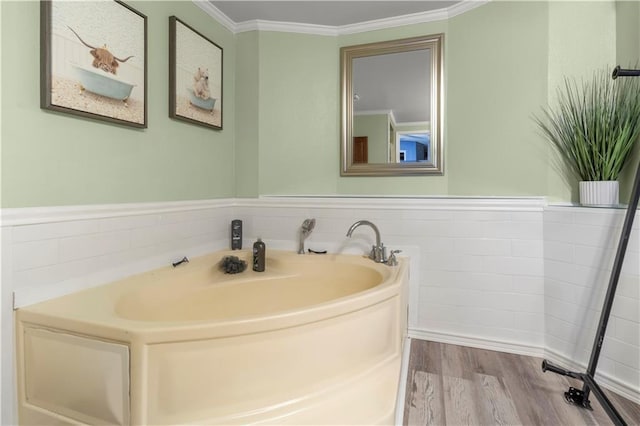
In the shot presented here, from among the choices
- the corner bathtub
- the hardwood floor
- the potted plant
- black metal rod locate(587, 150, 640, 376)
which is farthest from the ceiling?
the hardwood floor

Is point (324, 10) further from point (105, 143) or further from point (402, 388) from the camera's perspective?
point (402, 388)

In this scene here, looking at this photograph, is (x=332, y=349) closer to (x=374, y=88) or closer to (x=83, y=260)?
(x=83, y=260)

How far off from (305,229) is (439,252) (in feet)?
3.09

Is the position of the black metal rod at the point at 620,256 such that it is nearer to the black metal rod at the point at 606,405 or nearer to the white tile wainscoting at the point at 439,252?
the black metal rod at the point at 606,405

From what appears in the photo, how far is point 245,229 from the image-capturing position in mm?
2598

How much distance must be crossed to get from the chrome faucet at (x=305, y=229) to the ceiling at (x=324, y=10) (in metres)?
1.48

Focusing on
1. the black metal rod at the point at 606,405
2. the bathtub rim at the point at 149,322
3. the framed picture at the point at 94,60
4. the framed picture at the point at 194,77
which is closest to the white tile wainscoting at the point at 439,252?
the bathtub rim at the point at 149,322

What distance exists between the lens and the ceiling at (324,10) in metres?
2.22

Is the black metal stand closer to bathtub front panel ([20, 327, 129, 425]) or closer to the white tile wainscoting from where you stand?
the white tile wainscoting

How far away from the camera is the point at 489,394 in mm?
1671

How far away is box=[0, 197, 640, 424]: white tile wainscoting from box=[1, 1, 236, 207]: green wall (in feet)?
0.31

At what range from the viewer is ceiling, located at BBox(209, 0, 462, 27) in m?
2.22

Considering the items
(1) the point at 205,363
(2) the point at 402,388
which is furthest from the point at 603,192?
(1) the point at 205,363

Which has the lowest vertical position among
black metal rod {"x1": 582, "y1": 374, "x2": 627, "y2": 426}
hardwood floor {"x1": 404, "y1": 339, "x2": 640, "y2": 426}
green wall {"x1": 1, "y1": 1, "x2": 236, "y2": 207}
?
hardwood floor {"x1": 404, "y1": 339, "x2": 640, "y2": 426}
